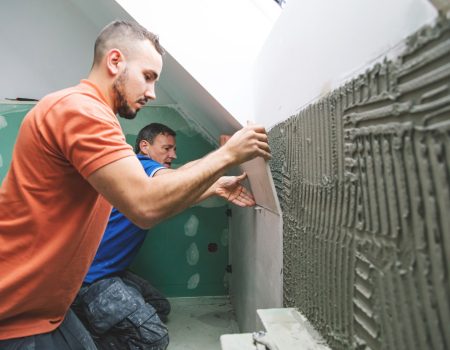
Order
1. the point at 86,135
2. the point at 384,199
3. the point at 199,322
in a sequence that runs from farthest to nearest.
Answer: the point at 199,322 → the point at 86,135 → the point at 384,199

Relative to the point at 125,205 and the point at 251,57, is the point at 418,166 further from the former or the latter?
the point at 251,57

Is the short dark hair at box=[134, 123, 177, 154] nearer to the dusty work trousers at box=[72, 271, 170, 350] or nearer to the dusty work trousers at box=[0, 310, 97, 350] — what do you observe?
the dusty work trousers at box=[72, 271, 170, 350]

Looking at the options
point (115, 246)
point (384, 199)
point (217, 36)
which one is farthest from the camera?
point (115, 246)

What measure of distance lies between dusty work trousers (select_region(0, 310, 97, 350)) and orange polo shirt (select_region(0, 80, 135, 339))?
2cm

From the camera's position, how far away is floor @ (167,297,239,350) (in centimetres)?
221

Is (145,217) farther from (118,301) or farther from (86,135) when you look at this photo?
(118,301)

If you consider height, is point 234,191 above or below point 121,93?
below

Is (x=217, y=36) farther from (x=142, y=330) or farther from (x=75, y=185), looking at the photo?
(x=142, y=330)

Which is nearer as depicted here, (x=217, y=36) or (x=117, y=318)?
(x=217, y=36)

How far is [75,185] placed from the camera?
0.88 m

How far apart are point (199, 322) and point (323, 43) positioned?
7.59 ft

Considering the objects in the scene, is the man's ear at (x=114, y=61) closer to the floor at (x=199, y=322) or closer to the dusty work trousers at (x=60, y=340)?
the dusty work trousers at (x=60, y=340)

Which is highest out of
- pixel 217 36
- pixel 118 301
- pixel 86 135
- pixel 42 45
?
pixel 42 45

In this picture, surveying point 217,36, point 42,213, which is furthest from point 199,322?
point 217,36
